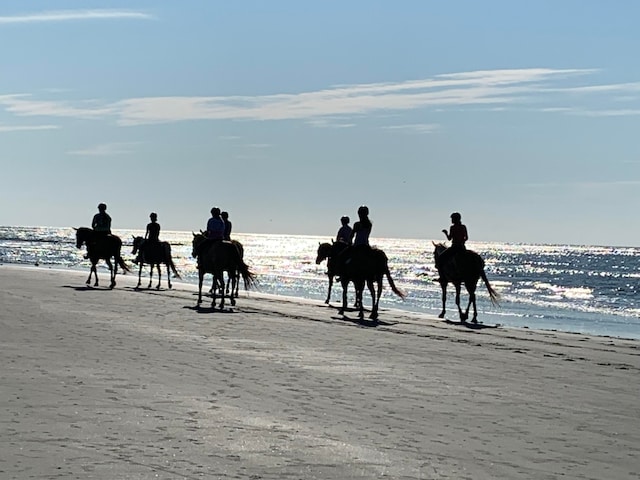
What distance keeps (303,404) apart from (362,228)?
1240 cm

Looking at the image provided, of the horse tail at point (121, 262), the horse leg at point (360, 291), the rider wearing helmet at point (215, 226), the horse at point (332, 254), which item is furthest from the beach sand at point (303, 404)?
the horse tail at point (121, 262)

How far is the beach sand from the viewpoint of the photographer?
780 cm

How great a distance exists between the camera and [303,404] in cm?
1045

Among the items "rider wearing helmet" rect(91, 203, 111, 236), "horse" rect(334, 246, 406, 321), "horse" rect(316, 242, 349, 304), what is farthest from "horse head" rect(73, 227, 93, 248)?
"horse" rect(334, 246, 406, 321)

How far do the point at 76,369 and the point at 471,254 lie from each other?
1352 cm

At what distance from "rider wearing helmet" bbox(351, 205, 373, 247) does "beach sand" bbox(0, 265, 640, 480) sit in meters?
3.55

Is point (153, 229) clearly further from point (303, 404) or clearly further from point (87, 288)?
point (303, 404)

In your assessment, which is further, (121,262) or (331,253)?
(121,262)

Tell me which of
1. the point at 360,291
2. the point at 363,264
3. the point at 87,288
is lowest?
A: the point at 87,288

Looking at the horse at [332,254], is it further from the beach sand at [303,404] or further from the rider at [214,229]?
the beach sand at [303,404]

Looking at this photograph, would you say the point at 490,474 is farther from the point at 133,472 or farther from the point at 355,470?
the point at 133,472

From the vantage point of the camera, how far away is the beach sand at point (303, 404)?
25.6 ft

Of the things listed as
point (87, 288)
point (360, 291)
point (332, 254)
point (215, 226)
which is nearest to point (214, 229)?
point (215, 226)

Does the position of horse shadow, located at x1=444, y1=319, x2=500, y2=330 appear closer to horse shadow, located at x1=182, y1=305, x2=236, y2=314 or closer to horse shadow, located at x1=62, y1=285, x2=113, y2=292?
horse shadow, located at x1=182, y1=305, x2=236, y2=314
